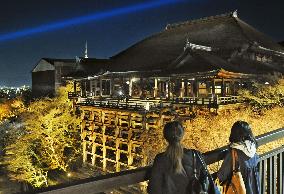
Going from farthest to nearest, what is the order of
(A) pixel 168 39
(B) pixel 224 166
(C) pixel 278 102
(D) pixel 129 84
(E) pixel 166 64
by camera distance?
(A) pixel 168 39 < (D) pixel 129 84 < (E) pixel 166 64 < (C) pixel 278 102 < (B) pixel 224 166

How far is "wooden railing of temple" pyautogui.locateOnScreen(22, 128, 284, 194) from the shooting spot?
1.95 m

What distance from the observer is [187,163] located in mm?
2303

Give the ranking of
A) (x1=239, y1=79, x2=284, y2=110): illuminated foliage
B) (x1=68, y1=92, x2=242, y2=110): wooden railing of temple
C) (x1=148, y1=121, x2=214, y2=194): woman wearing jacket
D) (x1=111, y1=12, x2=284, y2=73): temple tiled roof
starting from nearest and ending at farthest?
1. (x1=148, y1=121, x2=214, y2=194): woman wearing jacket
2. (x1=68, y1=92, x2=242, y2=110): wooden railing of temple
3. (x1=239, y1=79, x2=284, y2=110): illuminated foliage
4. (x1=111, y1=12, x2=284, y2=73): temple tiled roof

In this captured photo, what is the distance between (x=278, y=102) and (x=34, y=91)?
3502 centimetres

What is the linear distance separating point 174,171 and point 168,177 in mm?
62

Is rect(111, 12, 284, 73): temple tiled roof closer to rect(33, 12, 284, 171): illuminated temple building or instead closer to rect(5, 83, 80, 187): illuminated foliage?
rect(33, 12, 284, 171): illuminated temple building

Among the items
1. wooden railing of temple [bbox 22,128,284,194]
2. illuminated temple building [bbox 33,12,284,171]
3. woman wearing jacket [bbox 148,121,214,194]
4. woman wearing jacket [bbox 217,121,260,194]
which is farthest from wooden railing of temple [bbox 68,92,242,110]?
woman wearing jacket [bbox 148,121,214,194]

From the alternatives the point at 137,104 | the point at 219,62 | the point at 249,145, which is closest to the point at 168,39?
the point at 219,62

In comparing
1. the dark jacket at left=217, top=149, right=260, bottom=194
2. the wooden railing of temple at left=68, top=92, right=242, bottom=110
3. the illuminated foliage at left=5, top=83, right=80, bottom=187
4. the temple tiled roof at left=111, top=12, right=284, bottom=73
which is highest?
the temple tiled roof at left=111, top=12, right=284, bottom=73

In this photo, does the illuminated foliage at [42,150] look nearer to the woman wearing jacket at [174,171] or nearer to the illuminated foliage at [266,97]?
the illuminated foliage at [266,97]

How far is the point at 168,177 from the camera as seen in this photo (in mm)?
2281

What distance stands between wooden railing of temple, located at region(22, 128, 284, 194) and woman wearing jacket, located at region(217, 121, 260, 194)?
0.12 metres

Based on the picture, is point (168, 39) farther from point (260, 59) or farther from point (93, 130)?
point (93, 130)

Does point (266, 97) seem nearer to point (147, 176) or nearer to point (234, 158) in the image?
point (234, 158)
